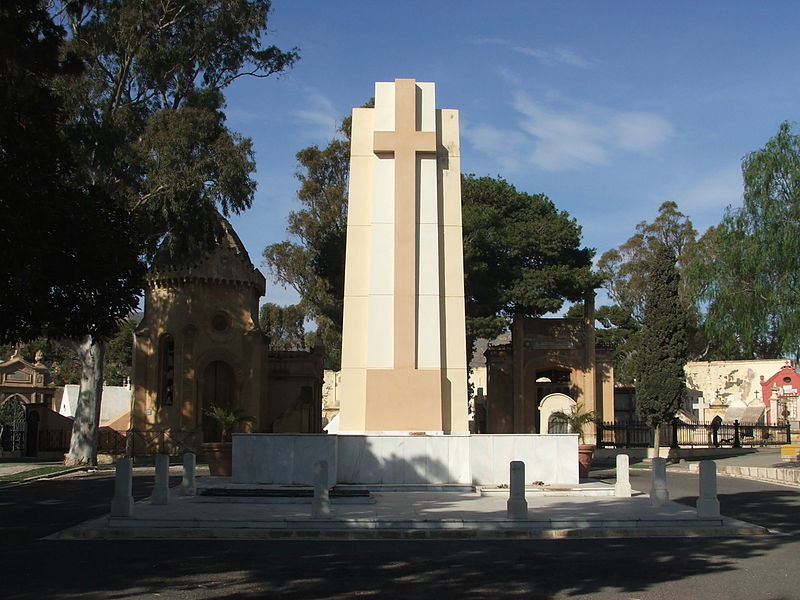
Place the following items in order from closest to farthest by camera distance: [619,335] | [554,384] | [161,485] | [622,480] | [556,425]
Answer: [161,485] → [622,480] → [556,425] → [554,384] → [619,335]

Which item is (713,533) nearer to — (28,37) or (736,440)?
(28,37)

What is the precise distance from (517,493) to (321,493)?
3226 mm

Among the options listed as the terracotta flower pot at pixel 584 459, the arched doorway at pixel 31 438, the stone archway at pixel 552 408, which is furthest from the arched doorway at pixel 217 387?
the terracotta flower pot at pixel 584 459

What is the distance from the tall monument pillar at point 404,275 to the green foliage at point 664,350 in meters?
16.2

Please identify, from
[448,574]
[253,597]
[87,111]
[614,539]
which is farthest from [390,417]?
[87,111]

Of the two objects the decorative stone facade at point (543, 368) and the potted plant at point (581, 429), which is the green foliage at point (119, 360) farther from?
the potted plant at point (581, 429)

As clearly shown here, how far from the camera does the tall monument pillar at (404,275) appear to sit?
1973 cm

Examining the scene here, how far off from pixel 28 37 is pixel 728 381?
50.4m

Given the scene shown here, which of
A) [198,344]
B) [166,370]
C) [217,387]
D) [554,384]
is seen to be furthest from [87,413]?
[554,384]

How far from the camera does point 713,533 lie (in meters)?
13.5

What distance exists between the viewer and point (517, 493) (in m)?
14.2

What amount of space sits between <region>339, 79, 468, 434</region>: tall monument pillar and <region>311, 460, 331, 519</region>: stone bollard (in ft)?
17.1

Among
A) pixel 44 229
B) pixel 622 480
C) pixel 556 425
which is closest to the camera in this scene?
pixel 44 229

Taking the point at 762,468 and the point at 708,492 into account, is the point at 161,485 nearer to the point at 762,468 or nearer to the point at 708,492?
the point at 708,492
